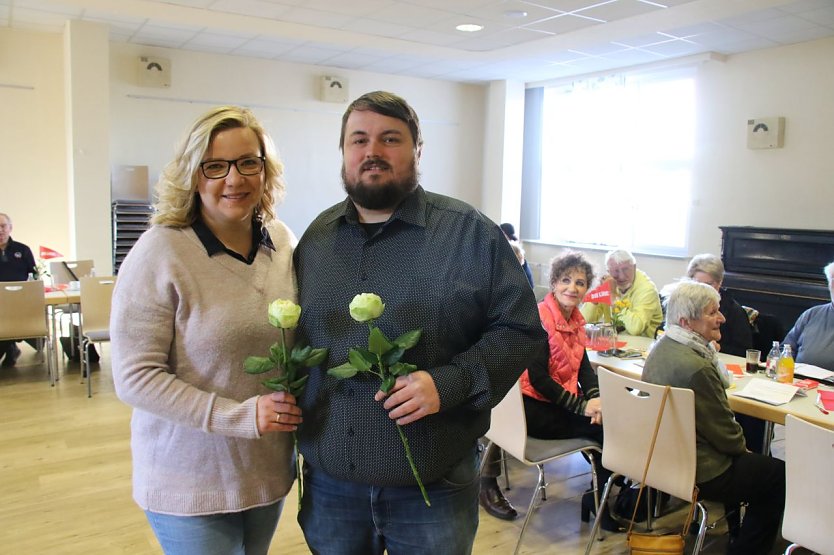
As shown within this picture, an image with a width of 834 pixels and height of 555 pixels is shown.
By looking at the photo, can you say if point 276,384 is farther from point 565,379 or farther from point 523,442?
point 565,379

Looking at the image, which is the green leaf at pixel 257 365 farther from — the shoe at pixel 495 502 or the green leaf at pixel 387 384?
the shoe at pixel 495 502

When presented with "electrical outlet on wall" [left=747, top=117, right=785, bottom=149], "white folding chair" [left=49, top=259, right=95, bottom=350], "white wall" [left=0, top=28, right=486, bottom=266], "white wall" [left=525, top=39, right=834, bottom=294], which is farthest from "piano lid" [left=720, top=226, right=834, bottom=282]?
"white folding chair" [left=49, top=259, right=95, bottom=350]

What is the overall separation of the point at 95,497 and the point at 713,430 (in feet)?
9.67

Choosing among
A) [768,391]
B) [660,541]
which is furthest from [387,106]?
[768,391]

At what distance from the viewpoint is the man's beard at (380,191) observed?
1.51m

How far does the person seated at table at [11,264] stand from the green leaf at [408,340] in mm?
5487

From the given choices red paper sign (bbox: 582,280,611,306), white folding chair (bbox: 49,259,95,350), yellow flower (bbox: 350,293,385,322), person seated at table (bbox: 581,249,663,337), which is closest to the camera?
yellow flower (bbox: 350,293,385,322)

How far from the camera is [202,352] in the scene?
142cm

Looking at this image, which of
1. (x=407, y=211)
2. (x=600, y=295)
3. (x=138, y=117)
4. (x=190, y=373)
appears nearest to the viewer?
(x=190, y=373)

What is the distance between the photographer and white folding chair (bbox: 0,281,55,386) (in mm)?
5121

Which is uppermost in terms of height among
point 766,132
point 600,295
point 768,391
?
point 766,132

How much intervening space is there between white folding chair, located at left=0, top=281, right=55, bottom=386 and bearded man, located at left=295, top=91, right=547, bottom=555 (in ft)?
14.8

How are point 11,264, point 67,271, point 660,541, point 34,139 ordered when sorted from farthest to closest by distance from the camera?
point 34,139
point 67,271
point 11,264
point 660,541

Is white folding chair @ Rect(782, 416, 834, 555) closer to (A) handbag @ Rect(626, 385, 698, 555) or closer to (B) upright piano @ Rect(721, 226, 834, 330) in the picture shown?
(A) handbag @ Rect(626, 385, 698, 555)
